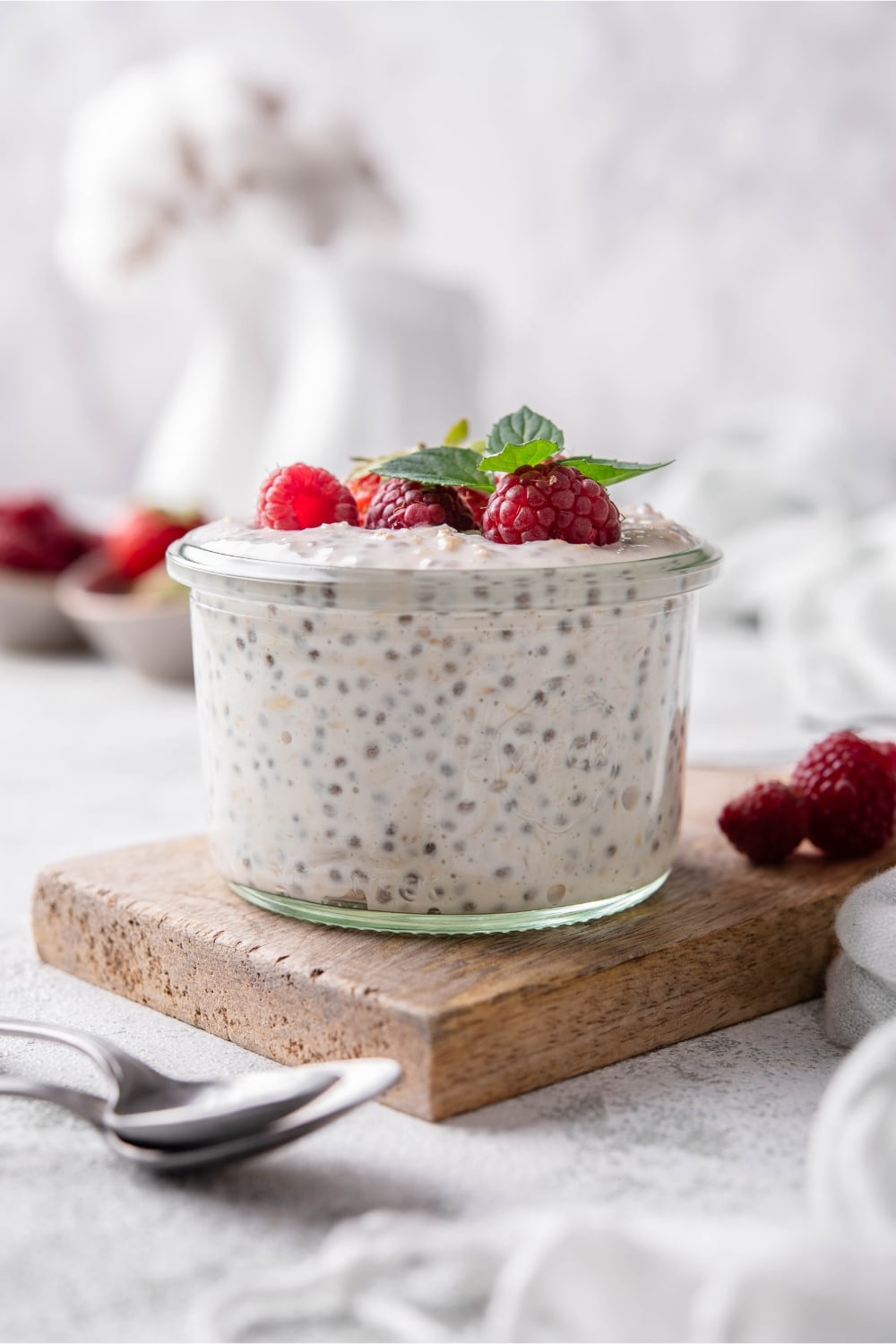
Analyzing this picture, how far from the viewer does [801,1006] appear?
3.71ft

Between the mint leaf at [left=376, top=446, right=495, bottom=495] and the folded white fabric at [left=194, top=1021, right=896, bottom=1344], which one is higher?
the mint leaf at [left=376, top=446, right=495, bottom=495]

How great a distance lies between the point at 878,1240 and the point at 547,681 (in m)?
0.42

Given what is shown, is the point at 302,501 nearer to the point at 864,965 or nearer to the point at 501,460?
the point at 501,460

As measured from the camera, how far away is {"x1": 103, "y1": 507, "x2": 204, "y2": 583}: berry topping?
234cm

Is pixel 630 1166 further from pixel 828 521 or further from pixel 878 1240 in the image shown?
pixel 828 521

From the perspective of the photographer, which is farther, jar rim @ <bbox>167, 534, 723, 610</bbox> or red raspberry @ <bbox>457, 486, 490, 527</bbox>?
red raspberry @ <bbox>457, 486, 490, 527</bbox>

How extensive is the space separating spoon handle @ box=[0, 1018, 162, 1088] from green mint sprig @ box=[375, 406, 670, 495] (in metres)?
0.42

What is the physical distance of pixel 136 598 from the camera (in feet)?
7.58

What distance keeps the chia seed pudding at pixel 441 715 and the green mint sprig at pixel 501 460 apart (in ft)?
0.14

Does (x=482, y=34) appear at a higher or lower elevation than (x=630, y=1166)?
higher

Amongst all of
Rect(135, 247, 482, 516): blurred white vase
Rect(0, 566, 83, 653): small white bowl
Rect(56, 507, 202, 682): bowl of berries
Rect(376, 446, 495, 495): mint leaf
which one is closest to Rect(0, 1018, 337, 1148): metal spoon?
Rect(376, 446, 495, 495): mint leaf

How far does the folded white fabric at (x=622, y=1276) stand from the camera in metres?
0.67

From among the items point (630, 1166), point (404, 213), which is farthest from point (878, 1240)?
point (404, 213)

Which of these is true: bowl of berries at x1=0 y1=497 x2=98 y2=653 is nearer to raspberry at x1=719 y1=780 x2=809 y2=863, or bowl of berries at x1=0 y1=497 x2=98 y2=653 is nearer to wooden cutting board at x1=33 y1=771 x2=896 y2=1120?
wooden cutting board at x1=33 y1=771 x2=896 y2=1120
